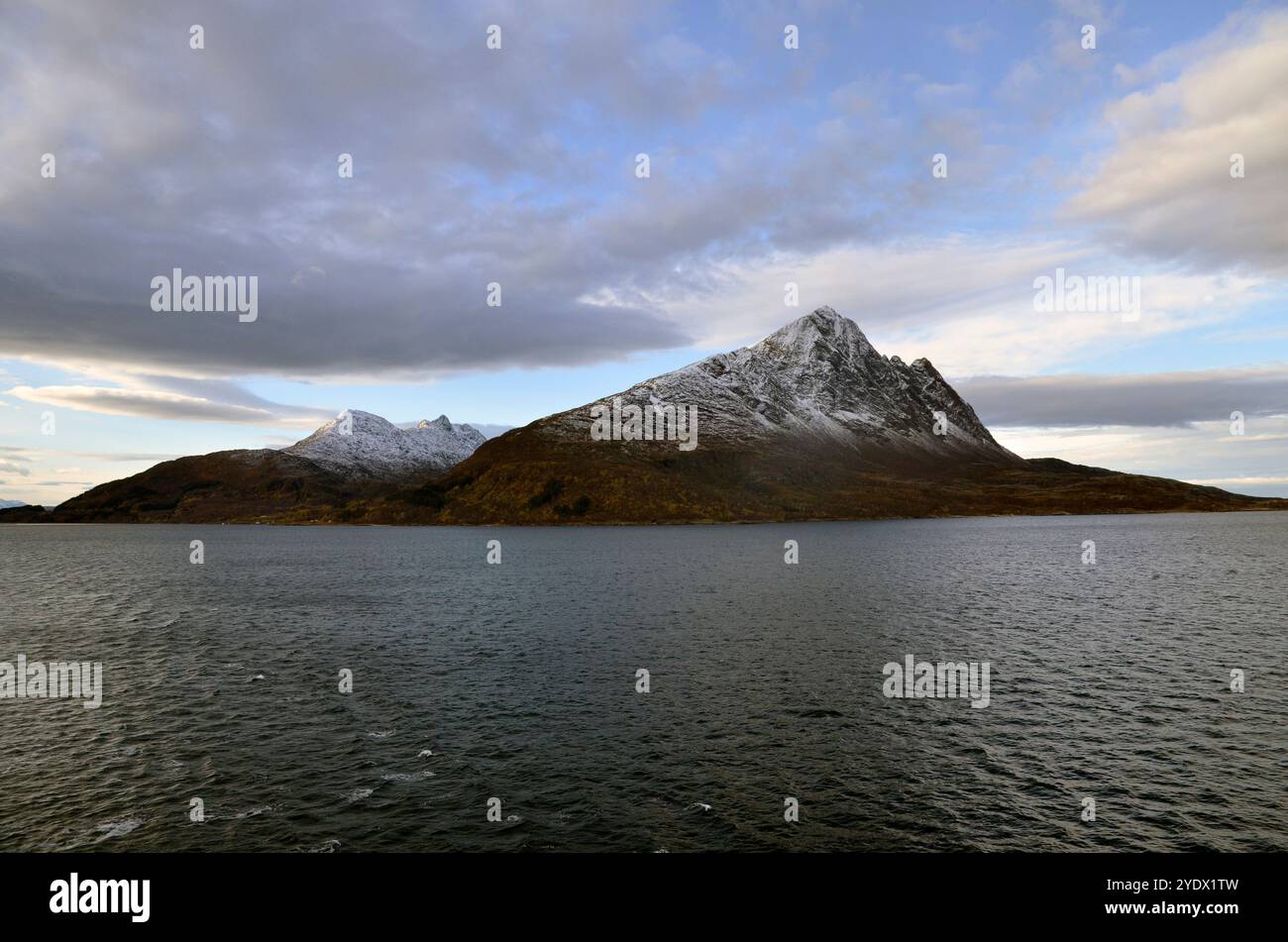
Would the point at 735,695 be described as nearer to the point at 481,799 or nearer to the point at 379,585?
the point at 481,799

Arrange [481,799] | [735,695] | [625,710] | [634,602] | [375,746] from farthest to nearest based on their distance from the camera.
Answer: [634,602]
[735,695]
[625,710]
[375,746]
[481,799]

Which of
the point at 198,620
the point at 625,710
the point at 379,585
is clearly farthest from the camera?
the point at 379,585
